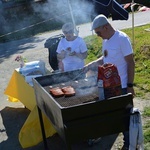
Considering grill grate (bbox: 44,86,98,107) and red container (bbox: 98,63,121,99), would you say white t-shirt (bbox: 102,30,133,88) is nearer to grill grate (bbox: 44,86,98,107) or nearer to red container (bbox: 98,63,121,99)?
grill grate (bbox: 44,86,98,107)

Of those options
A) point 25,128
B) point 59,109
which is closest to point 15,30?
point 25,128

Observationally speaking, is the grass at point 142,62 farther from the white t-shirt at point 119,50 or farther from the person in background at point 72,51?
the person in background at point 72,51

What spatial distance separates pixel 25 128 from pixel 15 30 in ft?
41.4

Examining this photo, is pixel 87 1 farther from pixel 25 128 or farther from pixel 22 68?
pixel 25 128

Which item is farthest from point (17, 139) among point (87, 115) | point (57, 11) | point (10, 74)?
point (57, 11)

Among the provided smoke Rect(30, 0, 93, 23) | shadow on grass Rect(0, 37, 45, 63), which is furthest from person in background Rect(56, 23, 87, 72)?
smoke Rect(30, 0, 93, 23)

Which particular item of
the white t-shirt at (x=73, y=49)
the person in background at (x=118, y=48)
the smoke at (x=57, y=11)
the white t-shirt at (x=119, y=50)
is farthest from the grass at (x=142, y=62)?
the smoke at (x=57, y=11)

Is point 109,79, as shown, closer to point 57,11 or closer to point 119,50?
point 119,50

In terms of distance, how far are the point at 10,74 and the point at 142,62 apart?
11.5 feet

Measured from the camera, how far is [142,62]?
24.7 feet

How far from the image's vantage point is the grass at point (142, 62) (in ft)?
16.4

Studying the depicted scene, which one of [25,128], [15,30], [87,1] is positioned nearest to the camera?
[25,128]

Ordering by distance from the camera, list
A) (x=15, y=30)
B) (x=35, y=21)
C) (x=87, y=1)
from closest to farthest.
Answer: (x=87, y=1) → (x=15, y=30) → (x=35, y=21)

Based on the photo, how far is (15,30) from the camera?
16.6 m
